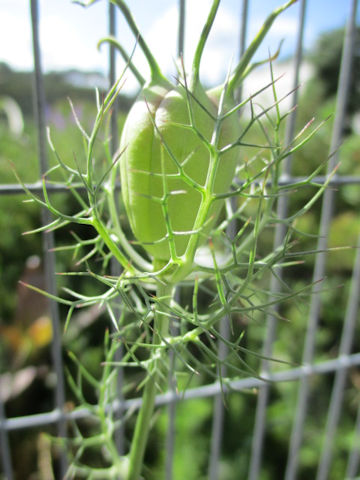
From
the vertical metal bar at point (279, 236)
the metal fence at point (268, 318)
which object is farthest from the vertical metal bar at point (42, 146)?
the vertical metal bar at point (279, 236)

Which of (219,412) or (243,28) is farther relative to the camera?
(219,412)

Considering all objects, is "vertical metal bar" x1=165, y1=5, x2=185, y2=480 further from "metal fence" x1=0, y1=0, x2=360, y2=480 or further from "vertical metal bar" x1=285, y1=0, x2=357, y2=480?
"vertical metal bar" x1=285, y1=0, x2=357, y2=480

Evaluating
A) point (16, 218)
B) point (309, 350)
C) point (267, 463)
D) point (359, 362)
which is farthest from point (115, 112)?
point (267, 463)

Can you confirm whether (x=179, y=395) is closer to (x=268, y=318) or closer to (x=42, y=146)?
(x=268, y=318)

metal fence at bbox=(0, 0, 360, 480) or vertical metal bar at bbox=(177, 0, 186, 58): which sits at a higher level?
vertical metal bar at bbox=(177, 0, 186, 58)

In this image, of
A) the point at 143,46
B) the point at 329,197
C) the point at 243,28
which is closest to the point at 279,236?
the point at 329,197

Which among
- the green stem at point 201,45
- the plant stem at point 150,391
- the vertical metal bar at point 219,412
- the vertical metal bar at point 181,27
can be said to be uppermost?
the vertical metal bar at point 181,27

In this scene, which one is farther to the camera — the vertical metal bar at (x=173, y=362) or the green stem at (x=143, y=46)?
the vertical metal bar at (x=173, y=362)

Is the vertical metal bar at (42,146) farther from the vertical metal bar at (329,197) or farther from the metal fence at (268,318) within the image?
the vertical metal bar at (329,197)

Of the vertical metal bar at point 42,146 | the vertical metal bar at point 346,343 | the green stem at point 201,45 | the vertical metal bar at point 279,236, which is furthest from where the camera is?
the vertical metal bar at point 346,343

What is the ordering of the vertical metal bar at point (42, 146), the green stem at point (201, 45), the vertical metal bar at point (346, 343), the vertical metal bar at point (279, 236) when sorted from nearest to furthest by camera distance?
the green stem at point (201, 45) → the vertical metal bar at point (42, 146) → the vertical metal bar at point (279, 236) → the vertical metal bar at point (346, 343)

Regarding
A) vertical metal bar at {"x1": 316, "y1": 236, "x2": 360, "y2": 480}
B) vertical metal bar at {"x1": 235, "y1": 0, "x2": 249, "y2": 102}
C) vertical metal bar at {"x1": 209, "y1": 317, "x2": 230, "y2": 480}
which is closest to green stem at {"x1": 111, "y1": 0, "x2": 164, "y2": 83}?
vertical metal bar at {"x1": 235, "y1": 0, "x2": 249, "y2": 102}
